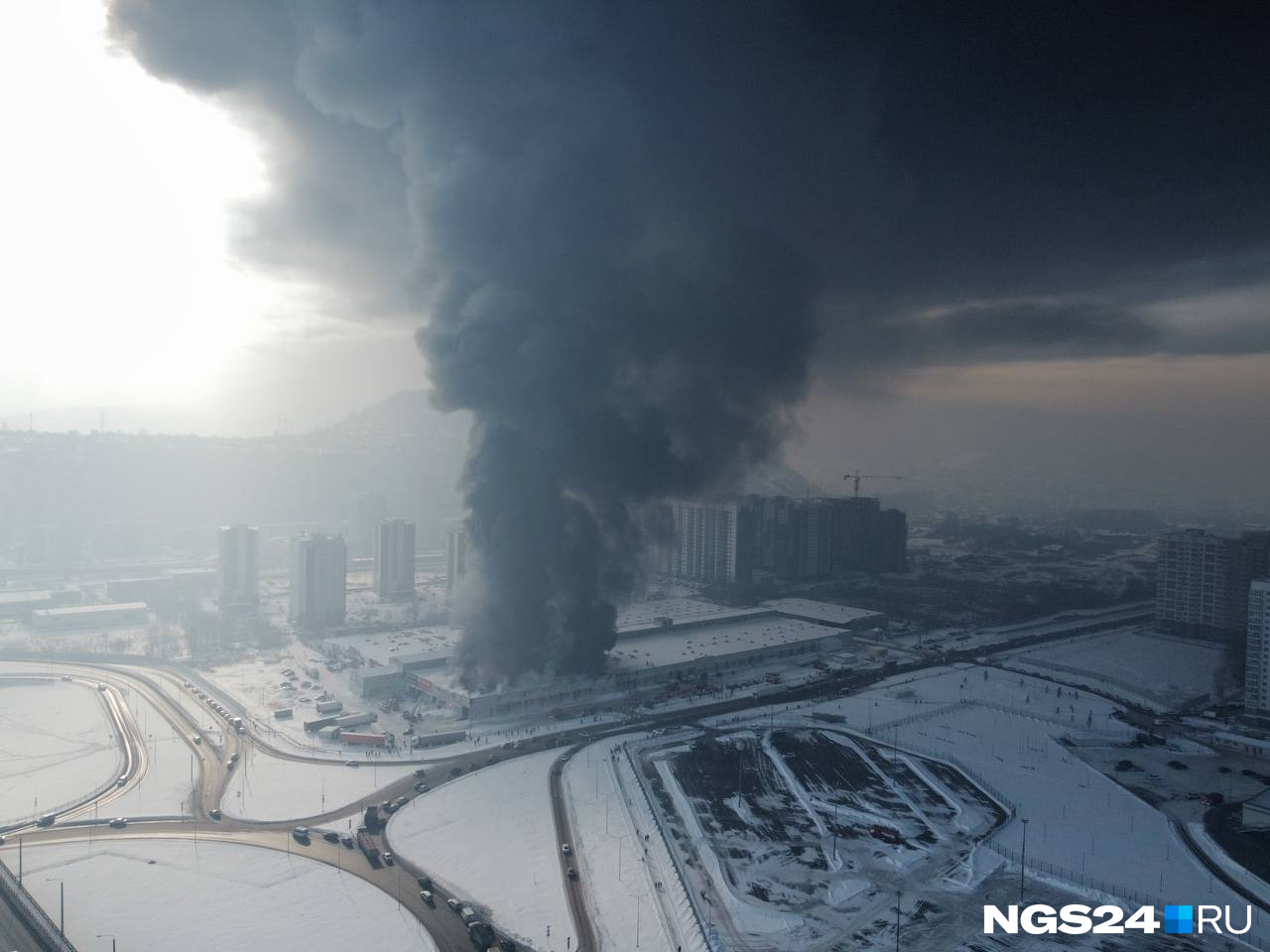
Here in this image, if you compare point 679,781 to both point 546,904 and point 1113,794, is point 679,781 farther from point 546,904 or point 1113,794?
point 1113,794

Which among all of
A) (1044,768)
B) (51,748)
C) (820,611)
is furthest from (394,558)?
(1044,768)

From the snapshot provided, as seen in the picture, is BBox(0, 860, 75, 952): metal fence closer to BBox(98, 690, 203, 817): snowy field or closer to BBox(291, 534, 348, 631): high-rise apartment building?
BBox(98, 690, 203, 817): snowy field

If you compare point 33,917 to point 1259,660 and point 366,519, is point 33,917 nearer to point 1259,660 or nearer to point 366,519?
point 1259,660

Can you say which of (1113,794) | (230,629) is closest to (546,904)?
(1113,794)

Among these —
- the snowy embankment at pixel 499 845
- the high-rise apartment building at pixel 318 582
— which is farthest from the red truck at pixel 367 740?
the high-rise apartment building at pixel 318 582

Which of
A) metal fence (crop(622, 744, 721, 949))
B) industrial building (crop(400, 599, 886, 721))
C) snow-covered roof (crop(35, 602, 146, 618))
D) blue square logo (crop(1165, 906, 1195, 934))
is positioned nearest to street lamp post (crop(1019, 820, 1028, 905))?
blue square logo (crop(1165, 906, 1195, 934))

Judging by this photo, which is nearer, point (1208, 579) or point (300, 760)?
point (300, 760)
